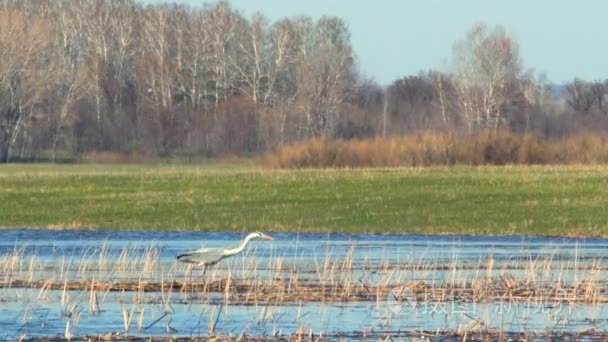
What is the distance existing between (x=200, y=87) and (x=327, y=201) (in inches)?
2818

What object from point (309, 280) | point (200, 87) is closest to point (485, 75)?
point (200, 87)

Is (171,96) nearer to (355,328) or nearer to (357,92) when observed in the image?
(357,92)

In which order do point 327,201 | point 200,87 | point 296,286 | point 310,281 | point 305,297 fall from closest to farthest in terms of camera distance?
point 305,297, point 296,286, point 310,281, point 327,201, point 200,87

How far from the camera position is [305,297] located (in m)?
22.0

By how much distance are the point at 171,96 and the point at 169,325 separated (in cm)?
9744

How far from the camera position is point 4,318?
19578mm

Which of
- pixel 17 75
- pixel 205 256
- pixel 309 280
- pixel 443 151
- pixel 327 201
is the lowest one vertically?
pixel 309 280

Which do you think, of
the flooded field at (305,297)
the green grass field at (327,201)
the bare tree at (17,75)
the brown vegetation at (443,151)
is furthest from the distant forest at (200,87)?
the flooded field at (305,297)

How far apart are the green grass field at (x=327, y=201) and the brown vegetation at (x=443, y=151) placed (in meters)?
9.93

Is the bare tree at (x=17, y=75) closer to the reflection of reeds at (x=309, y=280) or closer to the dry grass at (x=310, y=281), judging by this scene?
the reflection of reeds at (x=309, y=280)

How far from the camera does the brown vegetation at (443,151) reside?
7025 centimetres

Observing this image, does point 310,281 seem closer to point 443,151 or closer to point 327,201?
point 327,201

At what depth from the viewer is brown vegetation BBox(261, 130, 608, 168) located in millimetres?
70250

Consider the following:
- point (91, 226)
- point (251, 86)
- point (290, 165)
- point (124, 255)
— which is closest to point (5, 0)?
point (251, 86)
